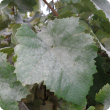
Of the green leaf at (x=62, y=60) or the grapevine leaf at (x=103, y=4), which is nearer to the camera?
the green leaf at (x=62, y=60)

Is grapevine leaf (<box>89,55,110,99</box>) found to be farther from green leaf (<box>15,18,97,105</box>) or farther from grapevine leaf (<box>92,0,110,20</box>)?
grapevine leaf (<box>92,0,110,20</box>)

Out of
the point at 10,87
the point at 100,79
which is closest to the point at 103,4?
the point at 100,79

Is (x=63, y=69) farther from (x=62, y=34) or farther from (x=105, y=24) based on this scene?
(x=105, y=24)

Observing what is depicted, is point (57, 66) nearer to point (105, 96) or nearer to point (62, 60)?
point (62, 60)

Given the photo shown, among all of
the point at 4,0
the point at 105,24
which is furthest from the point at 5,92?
the point at 105,24

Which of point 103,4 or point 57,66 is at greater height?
point 103,4

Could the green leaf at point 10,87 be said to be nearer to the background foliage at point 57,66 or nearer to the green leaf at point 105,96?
the background foliage at point 57,66

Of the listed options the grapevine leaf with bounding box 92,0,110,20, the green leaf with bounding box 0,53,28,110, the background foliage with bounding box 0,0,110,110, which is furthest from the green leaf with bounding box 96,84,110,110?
the grapevine leaf with bounding box 92,0,110,20

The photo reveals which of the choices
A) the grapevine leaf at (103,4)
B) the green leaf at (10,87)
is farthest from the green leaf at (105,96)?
the grapevine leaf at (103,4)
